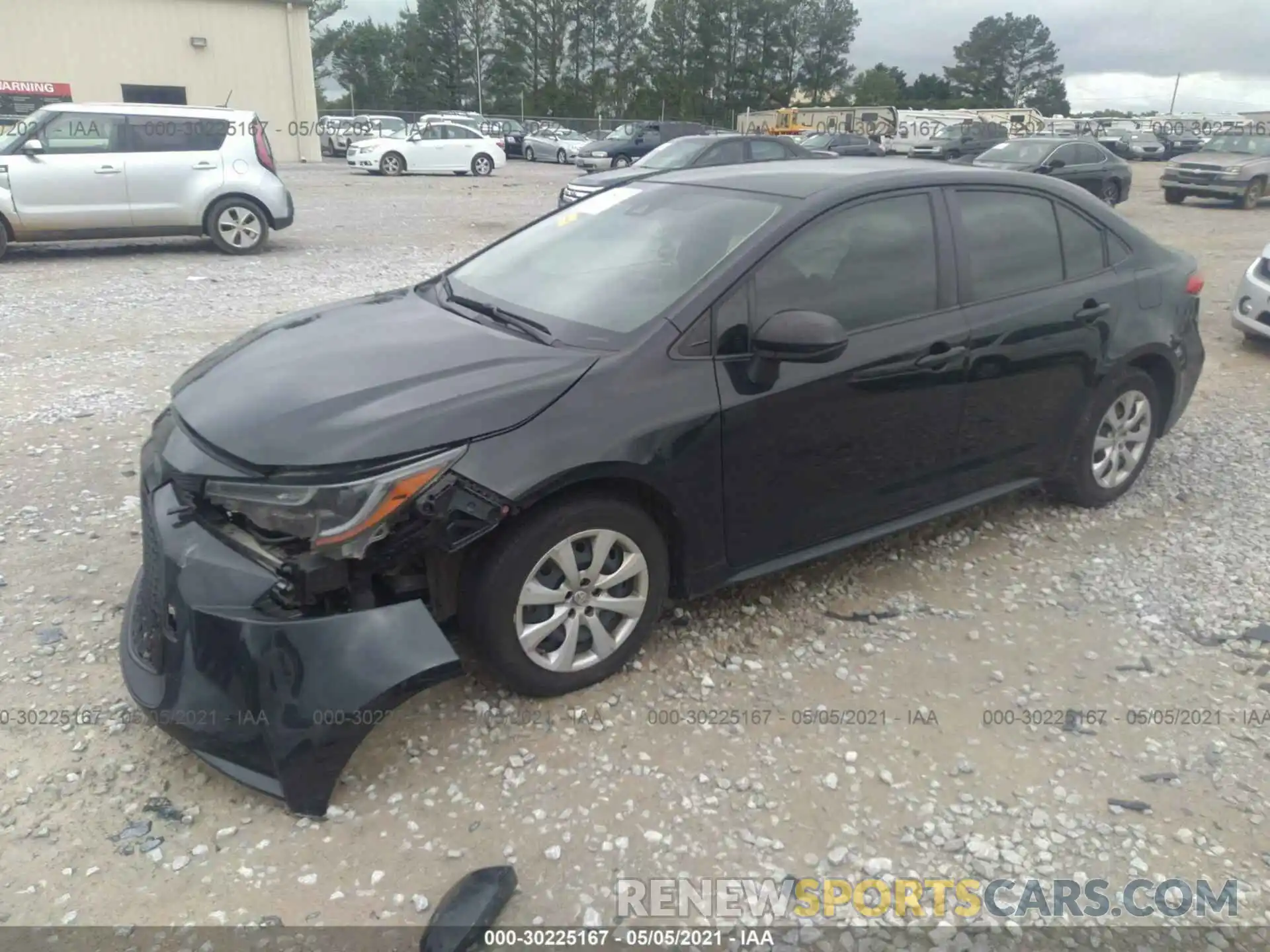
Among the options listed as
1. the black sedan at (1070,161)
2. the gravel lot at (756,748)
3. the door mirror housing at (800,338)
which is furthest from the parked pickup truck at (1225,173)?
the door mirror housing at (800,338)

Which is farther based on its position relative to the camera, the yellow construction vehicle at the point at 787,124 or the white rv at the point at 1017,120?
the yellow construction vehicle at the point at 787,124

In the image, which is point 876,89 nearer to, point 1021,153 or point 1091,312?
point 1021,153

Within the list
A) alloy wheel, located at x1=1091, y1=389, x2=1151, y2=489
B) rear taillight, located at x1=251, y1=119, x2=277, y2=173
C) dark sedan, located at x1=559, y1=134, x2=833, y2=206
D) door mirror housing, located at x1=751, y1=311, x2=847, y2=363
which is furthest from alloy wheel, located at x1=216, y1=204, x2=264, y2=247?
alloy wheel, located at x1=1091, y1=389, x2=1151, y2=489

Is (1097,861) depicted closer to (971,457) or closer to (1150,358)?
(971,457)

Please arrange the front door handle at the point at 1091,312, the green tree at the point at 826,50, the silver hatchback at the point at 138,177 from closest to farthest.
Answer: the front door handle at the point at 1091,312 < the silver hatchback at the point at 138,177 < the green tree at the point at 826,50

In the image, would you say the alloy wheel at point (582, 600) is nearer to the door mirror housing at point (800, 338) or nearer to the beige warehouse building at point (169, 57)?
the door mirror housing at point (800, 338)

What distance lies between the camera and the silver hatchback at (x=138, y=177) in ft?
34.8

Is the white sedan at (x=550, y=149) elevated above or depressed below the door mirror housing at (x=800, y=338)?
above

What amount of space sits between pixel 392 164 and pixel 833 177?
78.3ft

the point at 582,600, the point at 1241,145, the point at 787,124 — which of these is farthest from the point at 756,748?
the point at 787,124

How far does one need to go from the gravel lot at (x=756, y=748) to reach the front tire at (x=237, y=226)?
7.19 m

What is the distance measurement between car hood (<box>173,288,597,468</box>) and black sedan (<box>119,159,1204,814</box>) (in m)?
0.01

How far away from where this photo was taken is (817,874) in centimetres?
257

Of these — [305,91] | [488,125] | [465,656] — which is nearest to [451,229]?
[465,656]
